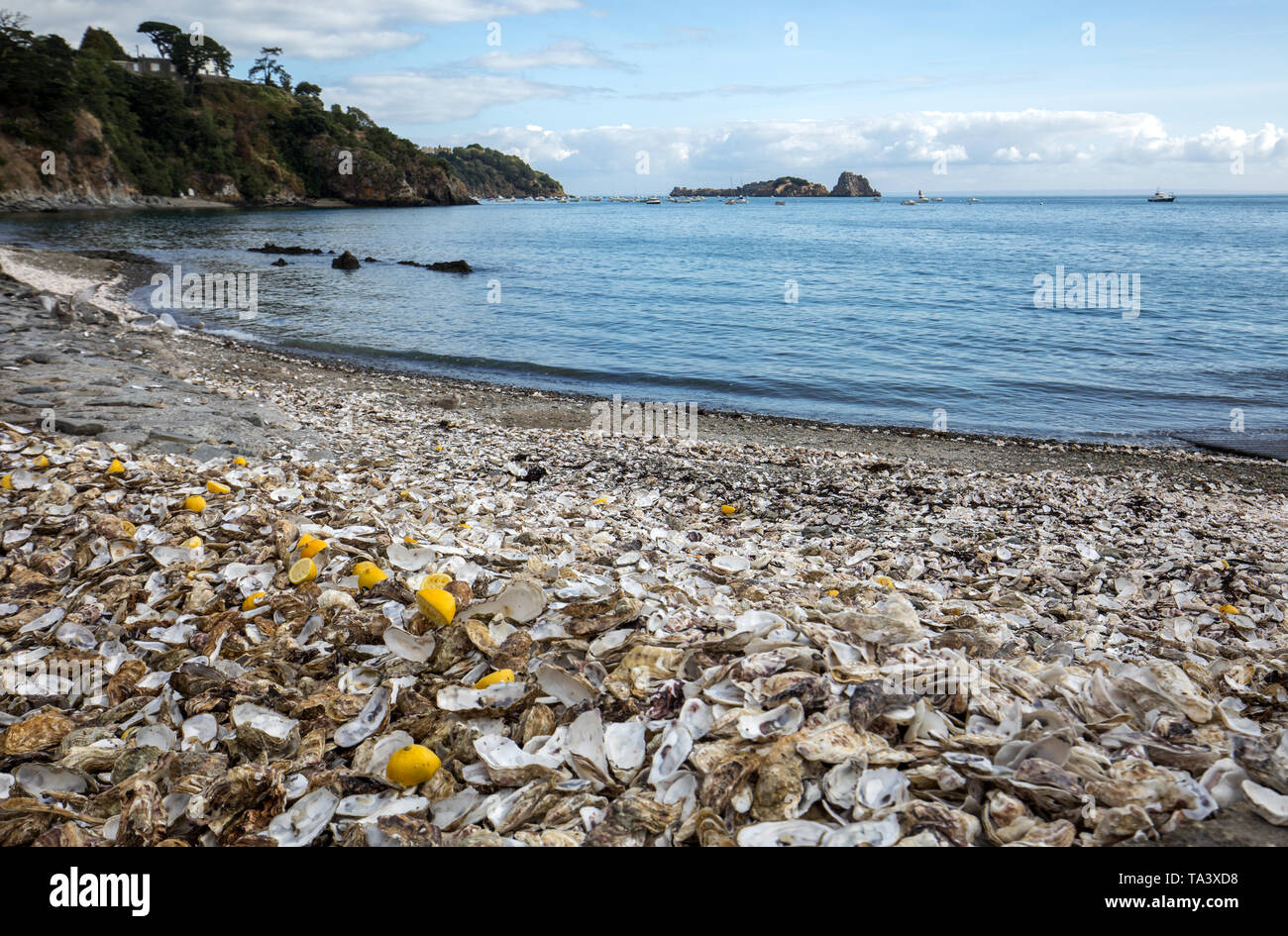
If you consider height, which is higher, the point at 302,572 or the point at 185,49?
the point at 185,49

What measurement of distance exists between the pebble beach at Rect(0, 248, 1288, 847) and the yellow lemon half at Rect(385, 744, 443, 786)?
0.02 metres

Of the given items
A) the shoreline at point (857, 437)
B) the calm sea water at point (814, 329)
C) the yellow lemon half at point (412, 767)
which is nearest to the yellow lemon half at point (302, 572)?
the yellow lemon half at point (412, 767)

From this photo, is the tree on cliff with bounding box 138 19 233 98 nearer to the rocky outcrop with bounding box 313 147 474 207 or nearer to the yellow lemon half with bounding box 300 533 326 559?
the rocky outcrop with bounding box 313 147 474 207

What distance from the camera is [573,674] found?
3.10m

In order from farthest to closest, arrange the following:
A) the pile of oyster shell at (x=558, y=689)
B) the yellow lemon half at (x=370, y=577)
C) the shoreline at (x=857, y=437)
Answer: the shoreline at (x=857, y=437), the yellow lemon half at (x=370, y=577), the pile of oyster shell at (x=558, y=689)

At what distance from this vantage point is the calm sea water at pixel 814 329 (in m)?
16.6

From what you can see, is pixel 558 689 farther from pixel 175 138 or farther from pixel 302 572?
pixel 175 138

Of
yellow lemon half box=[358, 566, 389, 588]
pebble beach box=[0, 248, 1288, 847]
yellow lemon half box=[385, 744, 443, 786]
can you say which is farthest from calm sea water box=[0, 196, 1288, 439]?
yellow lemon half box=[385, 744, 443, 786]

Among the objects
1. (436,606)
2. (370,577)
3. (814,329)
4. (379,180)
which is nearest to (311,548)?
(370,577)

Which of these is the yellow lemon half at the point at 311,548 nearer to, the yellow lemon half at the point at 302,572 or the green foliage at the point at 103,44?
the yellow lemon half at the point at 302,572

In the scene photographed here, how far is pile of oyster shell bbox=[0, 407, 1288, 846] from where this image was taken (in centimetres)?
247

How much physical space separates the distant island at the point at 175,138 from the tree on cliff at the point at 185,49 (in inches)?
6.6

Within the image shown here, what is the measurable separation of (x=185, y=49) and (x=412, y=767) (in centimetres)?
13755

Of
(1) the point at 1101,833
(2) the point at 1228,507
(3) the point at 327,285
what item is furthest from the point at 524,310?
(1) the point at 1101,833
